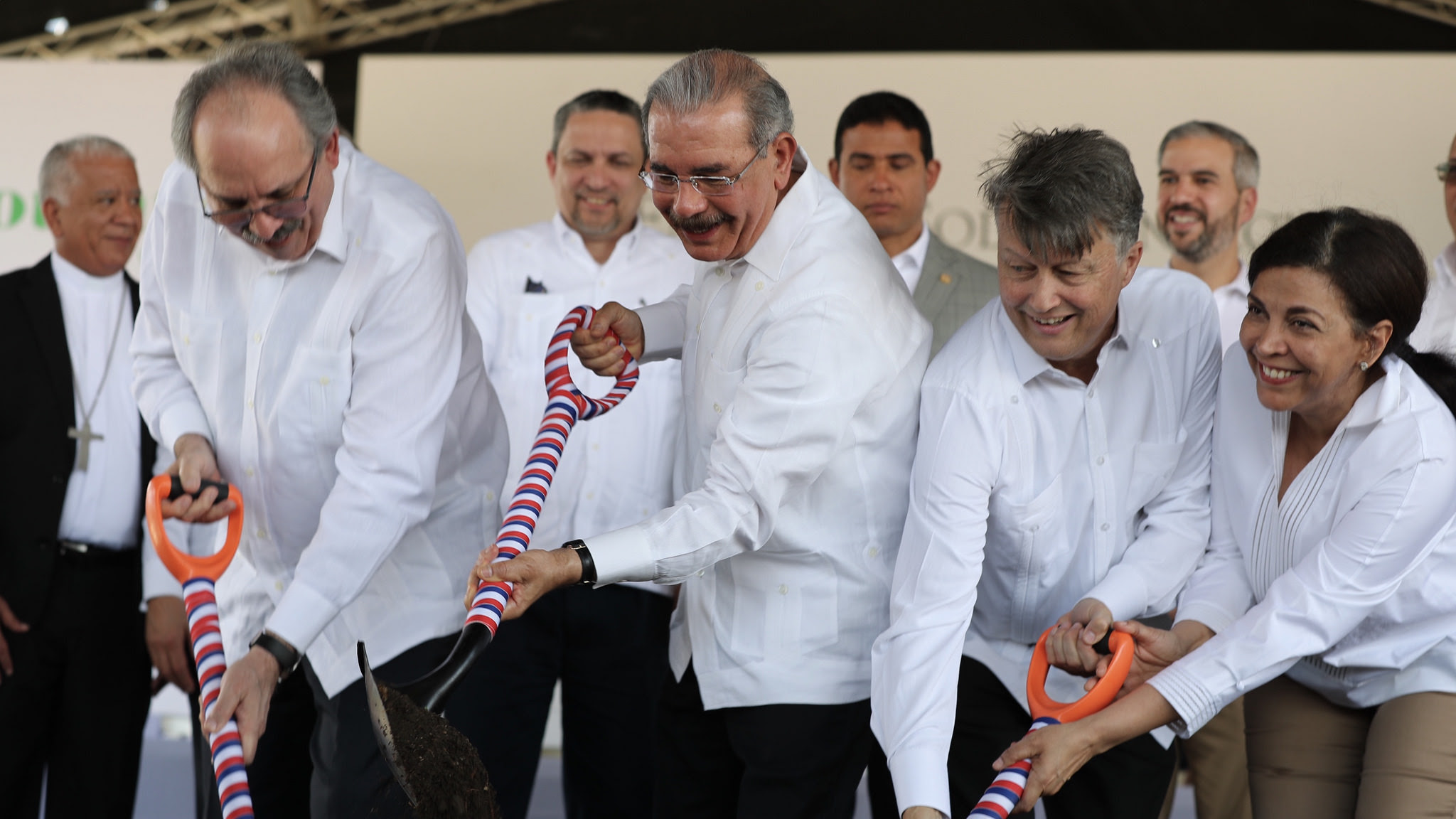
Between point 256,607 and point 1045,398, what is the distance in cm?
153

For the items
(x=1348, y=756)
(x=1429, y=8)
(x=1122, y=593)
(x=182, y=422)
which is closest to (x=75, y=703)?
(x=182, y=422)

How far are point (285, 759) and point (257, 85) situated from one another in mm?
1287

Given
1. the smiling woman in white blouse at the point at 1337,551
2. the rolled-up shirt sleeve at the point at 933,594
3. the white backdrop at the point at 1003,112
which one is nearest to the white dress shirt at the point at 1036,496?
the rolled-up shirt sleeve at the point at 933,594

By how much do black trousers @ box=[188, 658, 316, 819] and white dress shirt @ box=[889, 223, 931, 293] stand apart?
189 centimetres

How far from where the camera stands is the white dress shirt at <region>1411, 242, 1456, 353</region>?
338 centimetres

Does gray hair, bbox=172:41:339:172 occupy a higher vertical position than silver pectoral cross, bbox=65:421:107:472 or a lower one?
higher

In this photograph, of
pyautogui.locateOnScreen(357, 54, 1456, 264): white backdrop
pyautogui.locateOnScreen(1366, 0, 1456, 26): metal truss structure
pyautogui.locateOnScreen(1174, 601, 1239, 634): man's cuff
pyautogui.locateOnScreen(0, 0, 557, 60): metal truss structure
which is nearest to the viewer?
pyautogui.locateOnScreen(1174, 601, 1239, 634): man's cuff

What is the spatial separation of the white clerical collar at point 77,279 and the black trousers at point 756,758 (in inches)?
88.8

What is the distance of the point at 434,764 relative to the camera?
5.74 feet

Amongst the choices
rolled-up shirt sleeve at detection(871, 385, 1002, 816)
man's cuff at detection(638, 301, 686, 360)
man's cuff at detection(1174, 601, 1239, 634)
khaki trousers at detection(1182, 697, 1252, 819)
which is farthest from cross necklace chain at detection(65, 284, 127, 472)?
khaki trousers at detection(1182, 697, 1252, 819)

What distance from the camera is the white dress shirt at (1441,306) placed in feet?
11.1

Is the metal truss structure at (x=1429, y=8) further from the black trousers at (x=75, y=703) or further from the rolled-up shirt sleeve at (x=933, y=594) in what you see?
the black trousers at (x=75, y=703)

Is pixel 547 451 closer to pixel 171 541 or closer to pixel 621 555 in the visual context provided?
pixel 621 555

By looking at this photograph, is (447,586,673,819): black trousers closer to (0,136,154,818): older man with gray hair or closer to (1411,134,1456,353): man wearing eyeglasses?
(0,136,154,818): older man with gray hair
